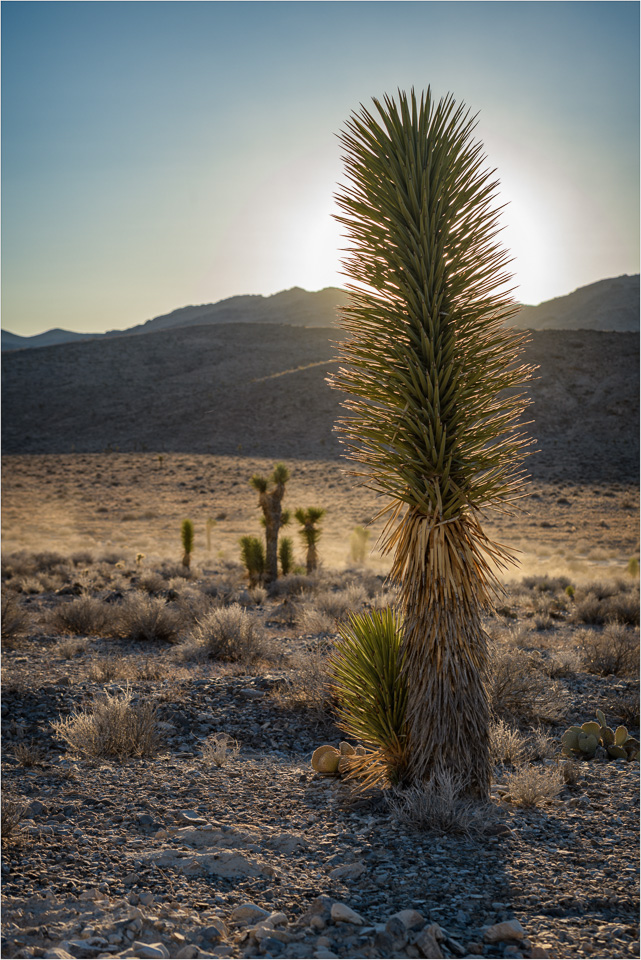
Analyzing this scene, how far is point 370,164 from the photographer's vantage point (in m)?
4.16

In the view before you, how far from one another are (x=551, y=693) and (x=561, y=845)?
3446 mm

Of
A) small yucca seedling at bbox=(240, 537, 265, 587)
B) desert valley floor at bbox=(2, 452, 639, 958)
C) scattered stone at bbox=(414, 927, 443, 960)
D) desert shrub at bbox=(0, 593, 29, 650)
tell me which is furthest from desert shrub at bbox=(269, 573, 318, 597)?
scattered stone at bbox=(414, 927, 443, 960)

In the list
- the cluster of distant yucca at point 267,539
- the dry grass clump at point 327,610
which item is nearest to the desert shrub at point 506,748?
the dry grass clump at point 327,610

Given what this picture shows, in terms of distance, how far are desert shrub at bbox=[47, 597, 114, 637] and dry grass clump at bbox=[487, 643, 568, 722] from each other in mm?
6554

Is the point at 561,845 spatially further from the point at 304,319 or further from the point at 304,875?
the point at 304,319

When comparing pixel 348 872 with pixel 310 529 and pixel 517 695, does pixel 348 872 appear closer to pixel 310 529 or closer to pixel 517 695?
pixel 517 695

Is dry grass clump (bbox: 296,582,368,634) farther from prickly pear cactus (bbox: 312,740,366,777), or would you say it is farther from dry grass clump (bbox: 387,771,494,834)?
dry grass clump (bbox: 387,771,494,834)

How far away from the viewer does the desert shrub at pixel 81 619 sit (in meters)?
10.8

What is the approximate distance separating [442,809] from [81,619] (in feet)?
27.1

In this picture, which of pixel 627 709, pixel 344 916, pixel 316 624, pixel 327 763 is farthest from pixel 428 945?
pixel 316 624

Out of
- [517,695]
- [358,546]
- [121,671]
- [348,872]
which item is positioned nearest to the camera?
[348,872]

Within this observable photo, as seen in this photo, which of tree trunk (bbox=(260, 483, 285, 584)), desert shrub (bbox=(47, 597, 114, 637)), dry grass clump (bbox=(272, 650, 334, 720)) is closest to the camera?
dry grass clump (bbox=(272, 650, 334, 720))

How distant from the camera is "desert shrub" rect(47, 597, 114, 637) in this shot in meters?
10.8

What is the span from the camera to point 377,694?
459cm
